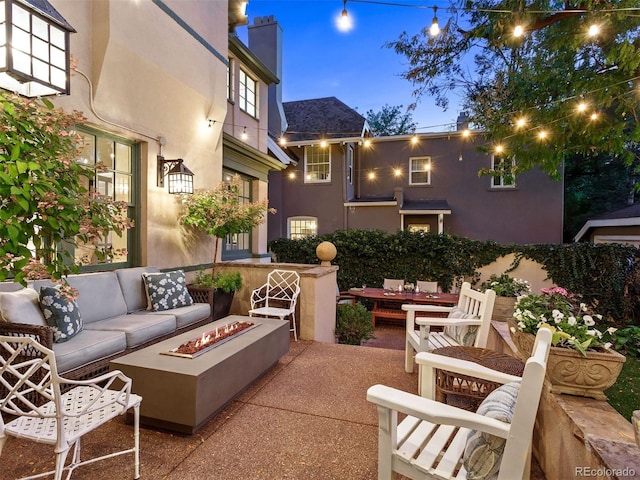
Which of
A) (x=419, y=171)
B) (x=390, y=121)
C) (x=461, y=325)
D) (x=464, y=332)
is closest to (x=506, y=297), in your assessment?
(x=464, y=332)

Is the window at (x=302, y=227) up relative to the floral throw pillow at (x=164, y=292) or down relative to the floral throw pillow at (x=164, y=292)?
up

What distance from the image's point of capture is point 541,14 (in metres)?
4.41

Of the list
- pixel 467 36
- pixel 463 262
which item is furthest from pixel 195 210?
pixel 463 262

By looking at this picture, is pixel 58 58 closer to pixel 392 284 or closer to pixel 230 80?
pixel 230 80

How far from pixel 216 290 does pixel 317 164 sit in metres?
8.44

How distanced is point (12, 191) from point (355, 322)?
4.96 metres

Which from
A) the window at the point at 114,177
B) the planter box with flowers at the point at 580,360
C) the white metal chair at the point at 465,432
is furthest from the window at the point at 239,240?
the planter box with flowers at the point at 580,360

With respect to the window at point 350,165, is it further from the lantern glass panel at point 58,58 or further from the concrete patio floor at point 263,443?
the lantern glass panel at point 58,58

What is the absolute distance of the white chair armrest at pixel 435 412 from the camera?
51.6 inches

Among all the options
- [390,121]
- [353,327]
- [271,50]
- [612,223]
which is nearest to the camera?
[353,327]

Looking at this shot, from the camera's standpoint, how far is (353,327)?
5.68 m

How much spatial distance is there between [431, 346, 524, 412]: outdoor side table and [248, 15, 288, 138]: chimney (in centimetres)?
1050

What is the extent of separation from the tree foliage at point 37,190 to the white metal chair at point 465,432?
1.72m

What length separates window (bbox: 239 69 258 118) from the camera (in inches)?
294
